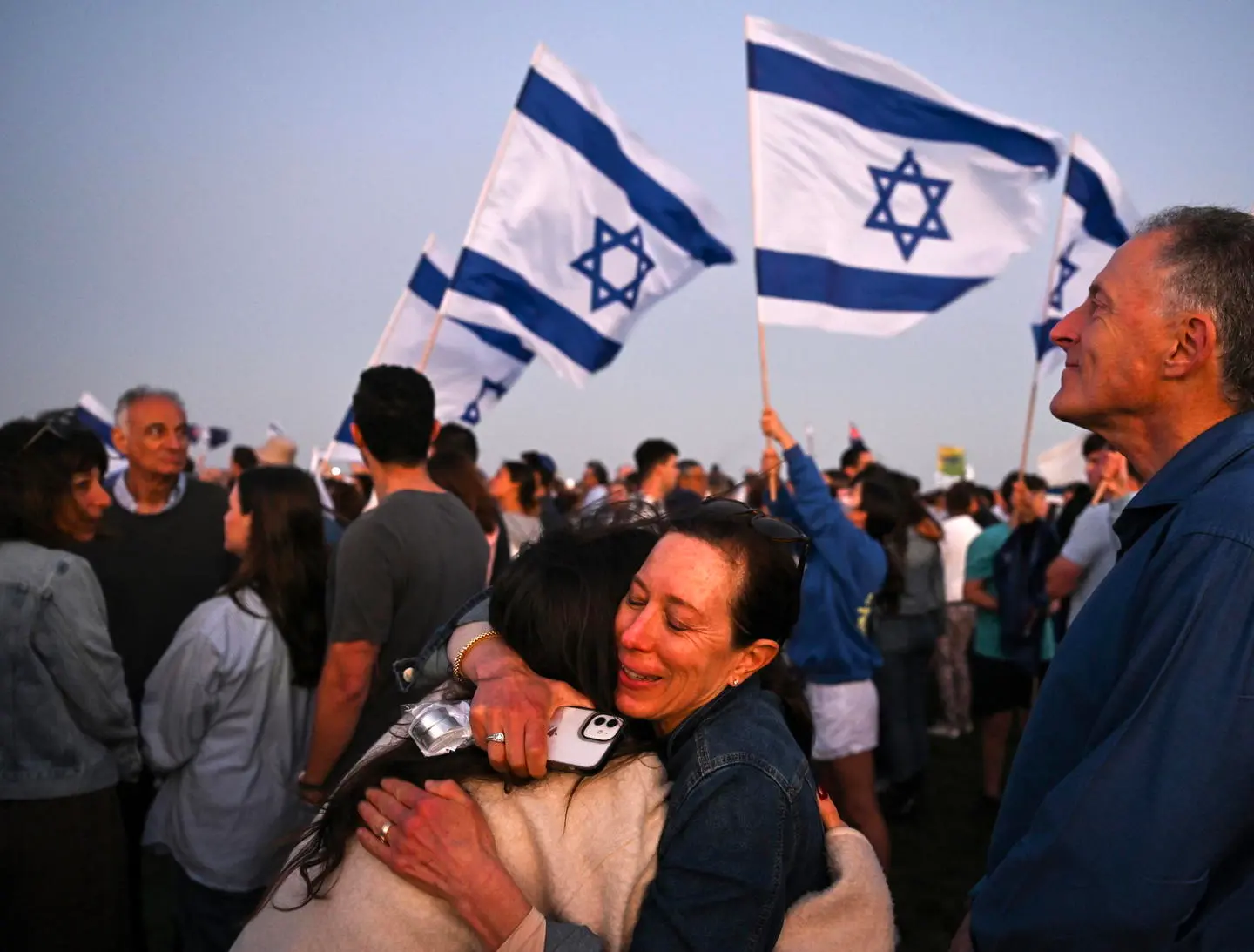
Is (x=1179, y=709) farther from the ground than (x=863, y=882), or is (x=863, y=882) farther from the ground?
(x=1179, y=709)

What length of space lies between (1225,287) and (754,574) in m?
0.99

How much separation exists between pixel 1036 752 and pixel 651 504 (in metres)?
0.97

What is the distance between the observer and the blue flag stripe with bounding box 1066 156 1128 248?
7816mm

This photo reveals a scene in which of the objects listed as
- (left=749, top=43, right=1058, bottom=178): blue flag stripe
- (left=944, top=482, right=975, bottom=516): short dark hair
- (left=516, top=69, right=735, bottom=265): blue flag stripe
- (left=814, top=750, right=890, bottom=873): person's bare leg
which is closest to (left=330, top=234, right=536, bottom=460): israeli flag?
(left=516, top=69, right=735, bottom=265): blue flag stripe

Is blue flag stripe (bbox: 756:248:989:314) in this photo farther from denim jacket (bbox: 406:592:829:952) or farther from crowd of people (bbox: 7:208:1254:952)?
denim jacket (bbox: 406:592:829:952)

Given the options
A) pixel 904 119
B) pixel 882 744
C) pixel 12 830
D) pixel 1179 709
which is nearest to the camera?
pixel 1179 709

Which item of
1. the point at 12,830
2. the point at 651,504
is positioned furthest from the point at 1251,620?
the point at 12,830

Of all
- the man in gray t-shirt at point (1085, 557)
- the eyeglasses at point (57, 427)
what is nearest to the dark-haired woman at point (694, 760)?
the eyeglasses at point (57, 427)

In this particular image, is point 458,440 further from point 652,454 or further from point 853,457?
point 853,457


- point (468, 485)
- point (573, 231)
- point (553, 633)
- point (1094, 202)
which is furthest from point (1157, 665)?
point (1094, 202)

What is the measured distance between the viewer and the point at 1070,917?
152 cm

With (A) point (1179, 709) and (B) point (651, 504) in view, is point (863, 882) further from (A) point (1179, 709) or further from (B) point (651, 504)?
(B) point (651, 504)

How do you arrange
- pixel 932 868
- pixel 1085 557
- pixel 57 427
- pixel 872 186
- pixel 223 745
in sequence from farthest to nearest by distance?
pixel 872 186 < pixel 932 868 < pixel 1085 557 < pixel 57 427 < pixel 223 745

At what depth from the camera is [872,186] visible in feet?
20.2
